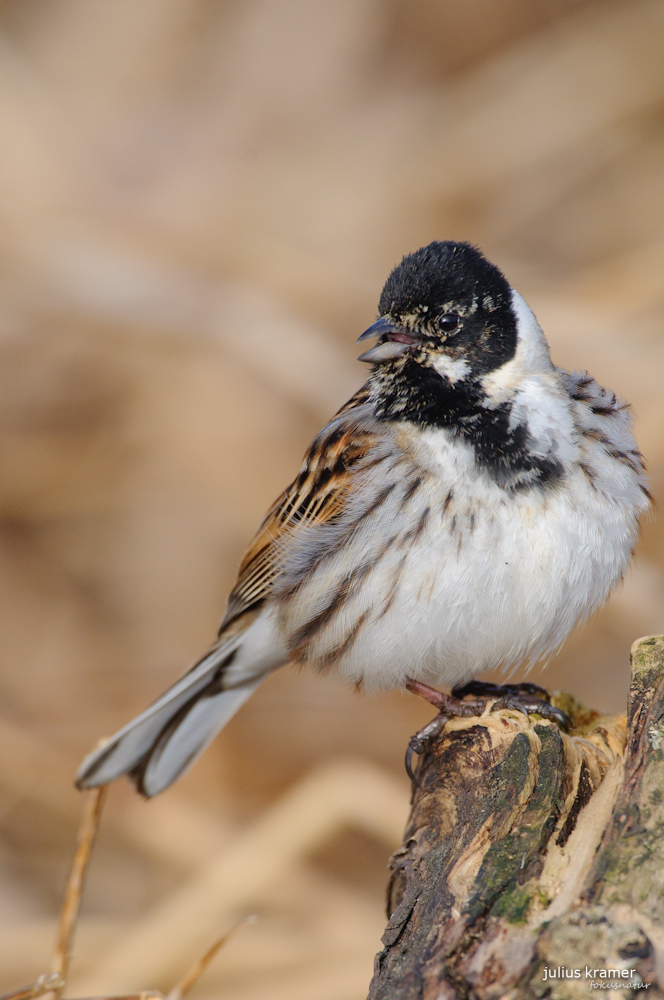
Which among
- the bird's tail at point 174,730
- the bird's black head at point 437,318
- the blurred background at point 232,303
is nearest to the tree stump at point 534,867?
the bird's black head at point 437,318

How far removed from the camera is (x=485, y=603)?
7.84 feet

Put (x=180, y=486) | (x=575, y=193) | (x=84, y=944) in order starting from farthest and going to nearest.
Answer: (x=575, y=193), (x=180, y=486), (x=84, y=944)

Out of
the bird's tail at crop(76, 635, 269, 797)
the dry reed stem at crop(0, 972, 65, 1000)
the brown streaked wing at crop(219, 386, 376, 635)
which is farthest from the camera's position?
the bird's tail at crop(76, 635, 269, 797)

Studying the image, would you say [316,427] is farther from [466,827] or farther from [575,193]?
[466,827]

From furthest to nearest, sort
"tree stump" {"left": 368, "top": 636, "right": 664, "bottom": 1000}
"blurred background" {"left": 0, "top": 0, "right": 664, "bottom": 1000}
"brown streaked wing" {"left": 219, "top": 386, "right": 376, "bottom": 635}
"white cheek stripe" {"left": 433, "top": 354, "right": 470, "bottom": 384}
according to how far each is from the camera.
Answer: "blurred background" {"left": 0, "top": 0, "right": 664, "bottom": 1000}, "brown streaked wing" {"left": 219, "top": 386, "right": 376, "bottom": 635}, "white cheek stripe" {"left": 433, "top": 354, "right": 470, "bottom": 384}, "tree stump" {"left": 368, "top": 636, "right": 664, "bottom": 1000}

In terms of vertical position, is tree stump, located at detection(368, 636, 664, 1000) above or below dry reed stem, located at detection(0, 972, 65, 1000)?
above

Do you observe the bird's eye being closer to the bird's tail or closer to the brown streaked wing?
the brown streaked wing

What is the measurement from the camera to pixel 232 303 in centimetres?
452

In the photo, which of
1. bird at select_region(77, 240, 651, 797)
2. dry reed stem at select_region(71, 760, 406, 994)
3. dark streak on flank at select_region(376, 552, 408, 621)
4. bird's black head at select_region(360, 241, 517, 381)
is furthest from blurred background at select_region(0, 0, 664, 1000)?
bird's black head at select_region(360, 241, 517, 381)

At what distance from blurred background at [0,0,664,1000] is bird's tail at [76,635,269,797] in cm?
66

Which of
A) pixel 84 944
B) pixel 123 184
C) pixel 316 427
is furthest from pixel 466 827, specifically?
pixel 123 184

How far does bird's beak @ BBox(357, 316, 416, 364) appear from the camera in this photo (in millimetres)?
2473

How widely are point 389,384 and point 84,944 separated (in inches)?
93.3

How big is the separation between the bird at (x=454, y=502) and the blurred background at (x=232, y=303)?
3.92 ft
